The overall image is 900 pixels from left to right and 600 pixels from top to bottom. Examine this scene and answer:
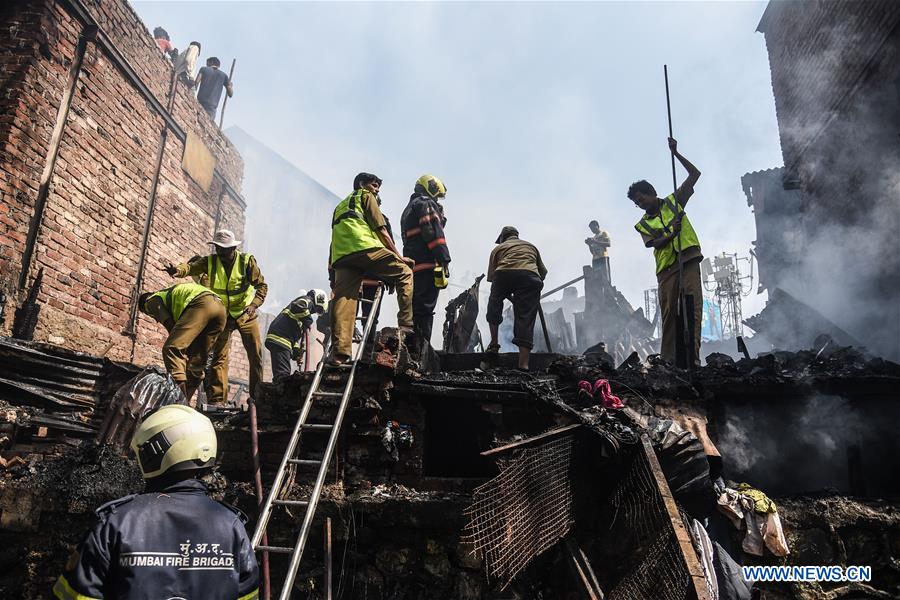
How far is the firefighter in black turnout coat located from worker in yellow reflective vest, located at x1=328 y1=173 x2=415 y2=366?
61 centimetres

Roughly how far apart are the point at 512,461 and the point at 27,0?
25.4 feet

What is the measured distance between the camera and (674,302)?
648 cm

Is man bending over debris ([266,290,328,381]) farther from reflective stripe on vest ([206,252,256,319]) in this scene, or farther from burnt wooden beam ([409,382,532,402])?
burnt wooden beam ([409,382,532,402])

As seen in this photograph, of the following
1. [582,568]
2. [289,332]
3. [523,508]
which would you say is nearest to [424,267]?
[289,332]

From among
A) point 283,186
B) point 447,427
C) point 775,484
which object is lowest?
point 775,484

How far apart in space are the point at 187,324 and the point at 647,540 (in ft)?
14.2

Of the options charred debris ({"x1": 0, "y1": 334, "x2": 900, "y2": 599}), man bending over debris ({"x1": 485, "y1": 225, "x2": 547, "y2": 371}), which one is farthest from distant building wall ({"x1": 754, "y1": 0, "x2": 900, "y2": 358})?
man bending over debris ({"x1": 485, "y1": 225, "x2": 547, "y2": 371})

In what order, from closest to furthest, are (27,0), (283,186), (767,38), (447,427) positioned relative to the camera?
(447,427) → (27,0) → (767,38) → (283,186)

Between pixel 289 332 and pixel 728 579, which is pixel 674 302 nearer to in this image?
pixel 728 579

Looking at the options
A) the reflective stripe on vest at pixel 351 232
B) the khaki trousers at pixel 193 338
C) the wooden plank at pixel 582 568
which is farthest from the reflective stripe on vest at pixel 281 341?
the wooden plank at pixel 582 568

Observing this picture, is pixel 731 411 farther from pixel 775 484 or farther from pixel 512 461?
pixel 512 461

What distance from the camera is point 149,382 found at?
449 cm

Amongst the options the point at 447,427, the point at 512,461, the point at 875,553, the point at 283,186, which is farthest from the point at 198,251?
the point at 283,186

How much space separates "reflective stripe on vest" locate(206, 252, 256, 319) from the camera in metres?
5.86
